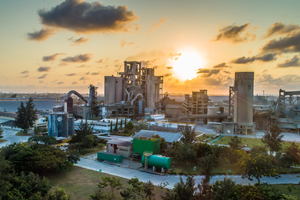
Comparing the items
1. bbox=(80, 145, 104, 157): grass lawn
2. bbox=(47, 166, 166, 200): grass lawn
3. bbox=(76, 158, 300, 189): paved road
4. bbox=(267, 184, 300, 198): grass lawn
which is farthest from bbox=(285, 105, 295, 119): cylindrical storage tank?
bbox=(47, 166, 166, 200): grass lawn

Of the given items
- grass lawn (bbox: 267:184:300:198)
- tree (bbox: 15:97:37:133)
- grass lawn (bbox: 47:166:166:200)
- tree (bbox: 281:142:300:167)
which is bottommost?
grass lawn (bbox: 47:166:166:200)

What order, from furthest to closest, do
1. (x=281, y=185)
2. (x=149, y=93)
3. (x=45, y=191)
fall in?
1. (x=149, y=93)
2. (x=281, y=185)
3. (x=45, y=191)

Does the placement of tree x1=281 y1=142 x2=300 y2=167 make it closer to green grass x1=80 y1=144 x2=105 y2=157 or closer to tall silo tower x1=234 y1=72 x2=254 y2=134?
tall silo tower x1=234 y1=72 x2=254 y2=134

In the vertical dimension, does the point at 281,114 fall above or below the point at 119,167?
above

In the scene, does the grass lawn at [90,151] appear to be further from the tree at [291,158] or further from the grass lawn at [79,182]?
the tree at [291,158]

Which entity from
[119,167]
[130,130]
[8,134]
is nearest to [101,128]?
[130,130]

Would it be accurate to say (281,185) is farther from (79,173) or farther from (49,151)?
(49,151)

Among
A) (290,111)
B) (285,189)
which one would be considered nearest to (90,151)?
(285,189)
